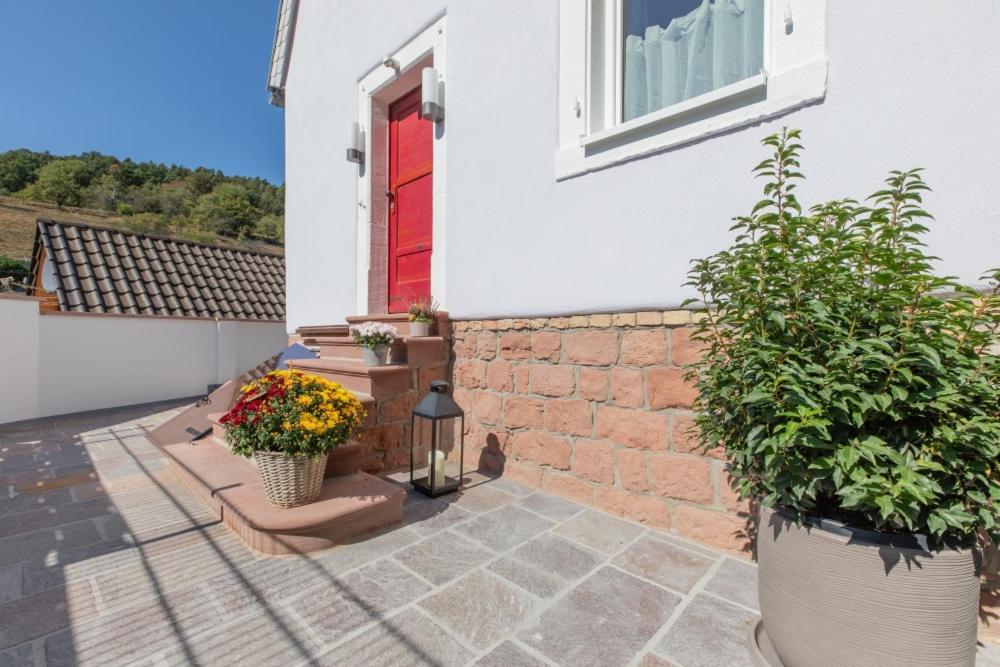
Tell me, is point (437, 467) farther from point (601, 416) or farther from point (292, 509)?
point (601, 416)

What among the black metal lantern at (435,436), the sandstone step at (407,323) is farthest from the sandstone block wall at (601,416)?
the black metal lantern at (435,436)

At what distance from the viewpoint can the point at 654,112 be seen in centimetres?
270

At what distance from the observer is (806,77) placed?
2143 millimetres

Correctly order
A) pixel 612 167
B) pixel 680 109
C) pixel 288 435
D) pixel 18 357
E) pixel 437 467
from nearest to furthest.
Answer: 1. pixel 288 435
2. pixel 680 109
3. pixel 612 167
4. pixel 437 467
5. pixel 18 357

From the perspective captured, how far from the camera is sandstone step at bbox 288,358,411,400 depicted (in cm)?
328

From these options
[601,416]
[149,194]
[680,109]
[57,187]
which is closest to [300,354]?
[601,416]

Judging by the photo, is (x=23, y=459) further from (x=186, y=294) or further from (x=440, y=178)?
(x=186, y=294)

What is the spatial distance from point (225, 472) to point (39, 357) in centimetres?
607

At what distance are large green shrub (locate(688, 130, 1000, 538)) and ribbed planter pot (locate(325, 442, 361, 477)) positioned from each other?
2448mm

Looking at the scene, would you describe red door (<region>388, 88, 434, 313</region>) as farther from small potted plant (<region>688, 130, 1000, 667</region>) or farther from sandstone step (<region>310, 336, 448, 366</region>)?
small potted plant (<region>688, 130, 1000, 667</region>)

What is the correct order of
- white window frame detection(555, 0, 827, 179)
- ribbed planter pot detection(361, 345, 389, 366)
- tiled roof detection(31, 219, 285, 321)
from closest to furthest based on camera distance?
white window frame detection(555, 0, 827, 179), ribbed planter pot detection(361, 345, 389, 366), tiled roof detection(31, 219, 285, 321)

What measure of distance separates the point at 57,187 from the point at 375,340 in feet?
152

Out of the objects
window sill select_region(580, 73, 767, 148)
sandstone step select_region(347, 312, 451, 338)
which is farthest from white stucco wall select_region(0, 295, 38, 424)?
window sill select_region(580, 73, 767, 148)

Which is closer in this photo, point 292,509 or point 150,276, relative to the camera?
point 292,509
